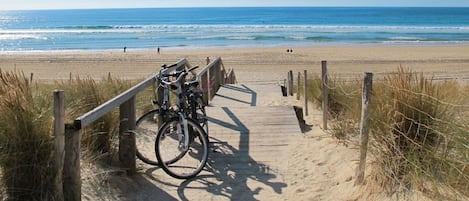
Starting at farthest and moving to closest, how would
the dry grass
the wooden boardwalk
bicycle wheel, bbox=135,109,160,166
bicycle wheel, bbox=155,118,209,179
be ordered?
bicycle wheel, bbox=135,109,160,166 < bicycle wheel, bbox=155,118,209,179 < the wooden boardwalk < the dry grass

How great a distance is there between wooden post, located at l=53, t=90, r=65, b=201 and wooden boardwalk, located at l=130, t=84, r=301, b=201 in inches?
48.9

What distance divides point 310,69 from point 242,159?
17.8 meters

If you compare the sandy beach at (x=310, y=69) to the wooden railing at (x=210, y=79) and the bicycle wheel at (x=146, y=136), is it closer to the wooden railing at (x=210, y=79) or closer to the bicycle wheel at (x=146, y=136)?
the bicycle wheel at (x=146, y=136)

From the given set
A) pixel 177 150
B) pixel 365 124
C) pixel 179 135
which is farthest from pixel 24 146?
pixel 365 124

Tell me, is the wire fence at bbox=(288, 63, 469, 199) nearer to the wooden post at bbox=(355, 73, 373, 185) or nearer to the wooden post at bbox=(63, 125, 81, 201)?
the wooden post at bbox=(355, 73, 373, 185)

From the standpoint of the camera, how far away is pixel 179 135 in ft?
17.3

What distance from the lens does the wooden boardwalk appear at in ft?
16.0

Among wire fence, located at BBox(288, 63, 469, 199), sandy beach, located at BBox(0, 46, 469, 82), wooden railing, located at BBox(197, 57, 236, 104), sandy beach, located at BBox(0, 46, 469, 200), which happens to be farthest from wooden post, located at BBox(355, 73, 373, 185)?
sandy beach, located at BBox(0, 46, 469, 82)

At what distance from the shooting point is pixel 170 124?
5242mm

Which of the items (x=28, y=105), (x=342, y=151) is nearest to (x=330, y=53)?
(x=342, y=151)

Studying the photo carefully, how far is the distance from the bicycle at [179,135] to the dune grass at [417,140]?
1788 millimetres

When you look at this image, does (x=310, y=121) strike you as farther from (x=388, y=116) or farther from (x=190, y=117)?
(x=388, y=116)

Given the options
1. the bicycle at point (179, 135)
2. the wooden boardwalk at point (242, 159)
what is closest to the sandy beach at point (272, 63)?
the wooden boardwalk at point (242, 159)

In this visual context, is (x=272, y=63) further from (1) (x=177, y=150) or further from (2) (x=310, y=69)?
(1) (x=177, y=150)
